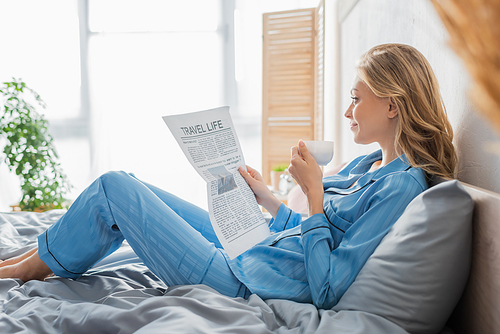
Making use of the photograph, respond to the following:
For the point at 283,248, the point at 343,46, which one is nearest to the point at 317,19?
the point at 343,46

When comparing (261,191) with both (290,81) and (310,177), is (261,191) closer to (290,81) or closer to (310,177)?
(310,177)

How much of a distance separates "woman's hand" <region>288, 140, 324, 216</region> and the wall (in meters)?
0.37

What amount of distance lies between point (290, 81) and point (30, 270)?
259 cm

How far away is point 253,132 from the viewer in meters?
4.02

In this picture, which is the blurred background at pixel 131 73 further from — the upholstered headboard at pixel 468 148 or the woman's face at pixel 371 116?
the woman's face at pixel 371 116

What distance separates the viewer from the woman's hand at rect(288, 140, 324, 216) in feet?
3.33

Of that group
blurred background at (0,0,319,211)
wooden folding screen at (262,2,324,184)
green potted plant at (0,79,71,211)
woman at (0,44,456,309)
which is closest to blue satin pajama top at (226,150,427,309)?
woman at (0,44,456,309)

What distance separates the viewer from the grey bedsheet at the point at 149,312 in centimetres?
72

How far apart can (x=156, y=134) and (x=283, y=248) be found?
3229 millimetres

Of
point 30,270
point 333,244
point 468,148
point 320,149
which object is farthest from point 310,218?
point 30,270

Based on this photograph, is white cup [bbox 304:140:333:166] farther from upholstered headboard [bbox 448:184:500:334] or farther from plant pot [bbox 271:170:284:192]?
plant pot [bbox 271:170:284:192]

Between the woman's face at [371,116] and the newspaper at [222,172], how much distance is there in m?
0.38

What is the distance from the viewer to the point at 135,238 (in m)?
1.00

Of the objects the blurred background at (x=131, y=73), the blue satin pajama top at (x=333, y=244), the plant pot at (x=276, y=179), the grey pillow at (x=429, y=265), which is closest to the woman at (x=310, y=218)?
the blue satin pajama top at (x=333, y=244)
